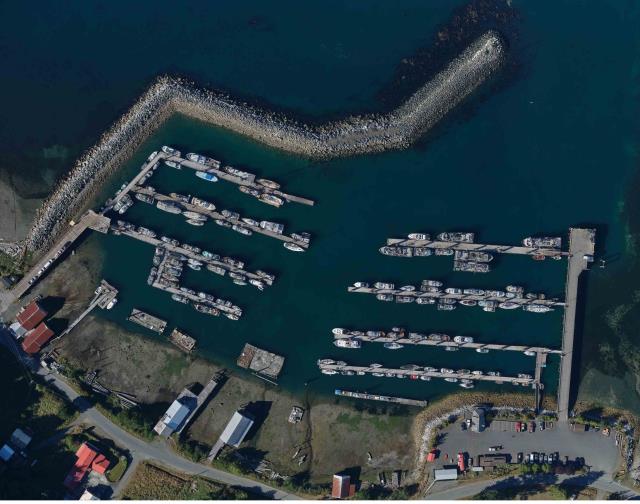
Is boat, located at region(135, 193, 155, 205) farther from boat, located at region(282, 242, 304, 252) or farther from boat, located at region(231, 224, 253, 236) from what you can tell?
boat, located at region(282, 242, 304, 252)

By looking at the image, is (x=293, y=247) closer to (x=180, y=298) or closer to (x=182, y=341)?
(x=180, y=298)

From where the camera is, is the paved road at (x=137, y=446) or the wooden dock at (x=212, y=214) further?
the wooden dock at (x=212, y=214)

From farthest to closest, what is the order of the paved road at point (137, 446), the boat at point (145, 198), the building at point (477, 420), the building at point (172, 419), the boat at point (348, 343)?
the boat at point (145, 198) < the boat at point (348, 343) < the building at point (477, 420) < the paved road at point (137, 446) < the building at point (172, 419)

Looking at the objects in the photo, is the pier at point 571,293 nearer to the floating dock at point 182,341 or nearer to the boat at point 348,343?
the boat at point 348,343

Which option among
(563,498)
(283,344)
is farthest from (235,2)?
(563,498)

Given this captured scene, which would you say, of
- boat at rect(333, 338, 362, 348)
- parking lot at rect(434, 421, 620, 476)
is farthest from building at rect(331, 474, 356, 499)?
boat at rect(333, 338, 362, 348)

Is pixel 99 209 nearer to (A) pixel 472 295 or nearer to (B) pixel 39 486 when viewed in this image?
(B) pixel 39 486

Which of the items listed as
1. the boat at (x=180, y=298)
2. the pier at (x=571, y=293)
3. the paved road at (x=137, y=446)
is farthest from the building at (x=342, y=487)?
the boat at (x=180, y=298)

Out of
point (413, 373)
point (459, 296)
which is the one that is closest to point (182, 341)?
point (413, 373)
